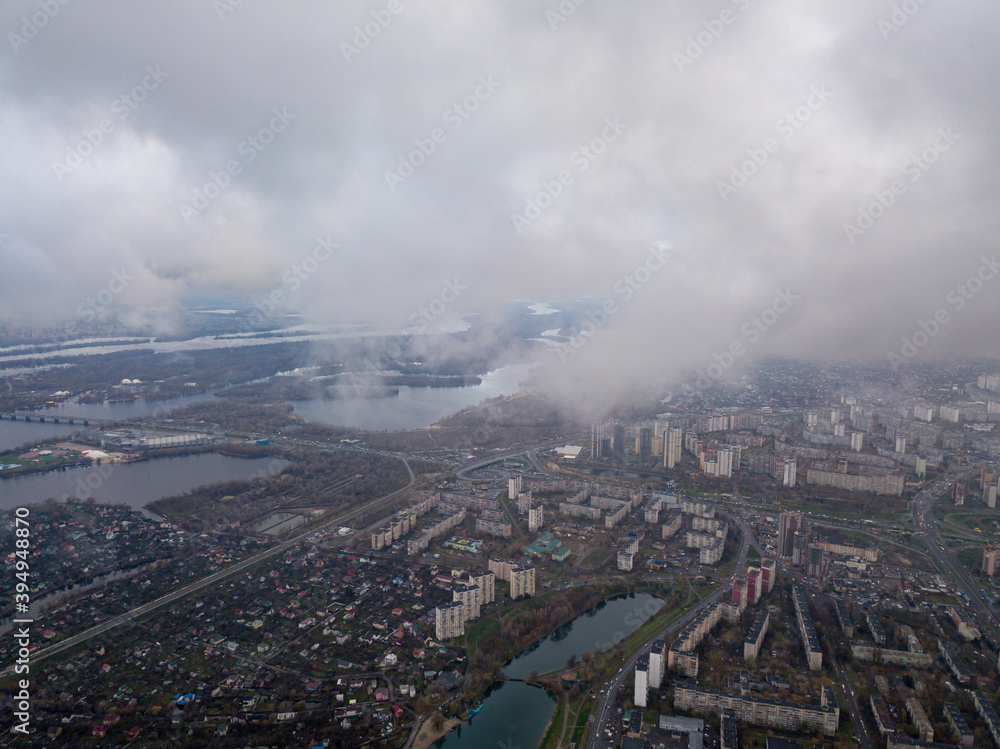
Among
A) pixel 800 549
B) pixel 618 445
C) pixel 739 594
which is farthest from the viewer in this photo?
pixel 618 445

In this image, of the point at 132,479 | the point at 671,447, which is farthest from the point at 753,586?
the point at 132,479

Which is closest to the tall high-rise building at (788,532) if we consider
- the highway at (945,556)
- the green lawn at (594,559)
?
the highway at (945,556)

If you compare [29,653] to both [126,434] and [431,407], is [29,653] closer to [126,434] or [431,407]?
[126,434]

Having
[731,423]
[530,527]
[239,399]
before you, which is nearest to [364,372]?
[239,399]

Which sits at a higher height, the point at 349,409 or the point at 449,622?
the point at 349,409

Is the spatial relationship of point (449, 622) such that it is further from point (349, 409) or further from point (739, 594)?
point (349, 409)

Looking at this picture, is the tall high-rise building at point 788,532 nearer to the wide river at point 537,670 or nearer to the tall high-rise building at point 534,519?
the wide river at point 537,670
